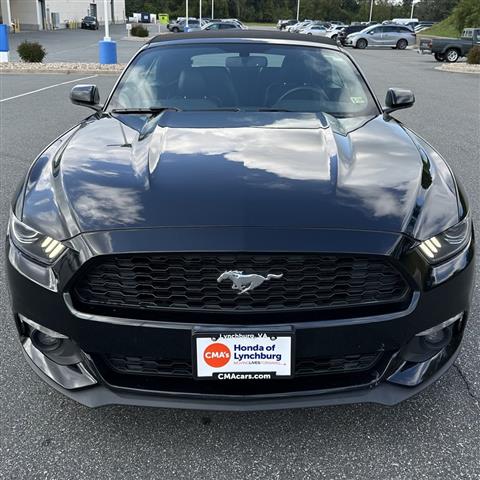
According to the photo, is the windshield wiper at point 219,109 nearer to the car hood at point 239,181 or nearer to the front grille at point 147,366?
the car hood at point 239,181

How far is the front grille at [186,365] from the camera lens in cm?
207

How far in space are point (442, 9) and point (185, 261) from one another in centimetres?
10119

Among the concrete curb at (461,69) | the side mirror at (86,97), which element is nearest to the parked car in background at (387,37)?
the concrete curb at (461,69)

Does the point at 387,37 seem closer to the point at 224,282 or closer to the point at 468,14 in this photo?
the point at 468,14

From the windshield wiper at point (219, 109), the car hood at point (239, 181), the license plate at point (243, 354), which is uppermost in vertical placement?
the windshield wiper at point (219, 109)

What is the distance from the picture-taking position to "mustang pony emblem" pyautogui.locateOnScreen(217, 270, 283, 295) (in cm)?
195

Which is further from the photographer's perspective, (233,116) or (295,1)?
(295,1)

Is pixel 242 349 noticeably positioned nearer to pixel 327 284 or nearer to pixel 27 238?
pixel 327 284

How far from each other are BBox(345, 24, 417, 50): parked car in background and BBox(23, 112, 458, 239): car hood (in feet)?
122

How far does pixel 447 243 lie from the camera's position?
7.06ft

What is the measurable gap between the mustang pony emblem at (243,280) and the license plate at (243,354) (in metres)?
0.15

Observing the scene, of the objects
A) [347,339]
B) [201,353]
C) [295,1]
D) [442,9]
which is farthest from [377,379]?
[295,1]

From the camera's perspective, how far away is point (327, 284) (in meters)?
2.00

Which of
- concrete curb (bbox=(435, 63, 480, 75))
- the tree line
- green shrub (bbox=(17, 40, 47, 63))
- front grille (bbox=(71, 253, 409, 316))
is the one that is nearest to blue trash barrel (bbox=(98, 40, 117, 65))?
green shrub (bbox=(17, 40, 47, 63))
